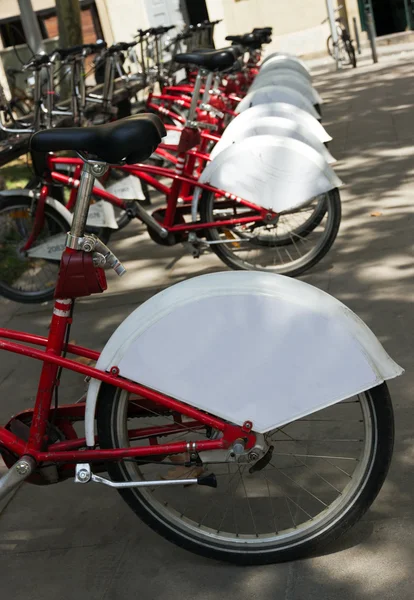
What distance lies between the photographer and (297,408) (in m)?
2.98

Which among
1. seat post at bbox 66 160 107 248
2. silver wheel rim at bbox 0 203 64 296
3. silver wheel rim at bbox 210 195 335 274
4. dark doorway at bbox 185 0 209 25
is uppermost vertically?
seat post at bbox 66 160 107 248

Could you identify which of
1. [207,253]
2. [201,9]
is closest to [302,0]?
[201,9]

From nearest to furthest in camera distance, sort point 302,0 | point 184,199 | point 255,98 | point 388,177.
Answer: point 184,199, point 255,98, point 388,177, point 302,0

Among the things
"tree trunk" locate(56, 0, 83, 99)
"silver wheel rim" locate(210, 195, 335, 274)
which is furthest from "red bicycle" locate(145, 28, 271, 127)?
"tree trunk" locate(56, 0, 83, 99)

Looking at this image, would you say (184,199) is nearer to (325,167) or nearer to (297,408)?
(325,167)

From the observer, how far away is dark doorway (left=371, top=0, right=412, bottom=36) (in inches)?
892

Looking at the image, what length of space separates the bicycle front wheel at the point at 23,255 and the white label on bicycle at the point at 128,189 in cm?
49

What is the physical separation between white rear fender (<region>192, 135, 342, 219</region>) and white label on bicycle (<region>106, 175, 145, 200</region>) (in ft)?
3.03

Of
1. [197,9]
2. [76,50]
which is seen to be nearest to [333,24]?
[197,9]

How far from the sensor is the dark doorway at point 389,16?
22.7 m

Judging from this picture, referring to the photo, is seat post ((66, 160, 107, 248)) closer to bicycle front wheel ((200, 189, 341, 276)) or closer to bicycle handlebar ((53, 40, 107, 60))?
bicycle front wheel ((200, 189, 341, 276))

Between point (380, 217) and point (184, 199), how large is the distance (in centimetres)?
152

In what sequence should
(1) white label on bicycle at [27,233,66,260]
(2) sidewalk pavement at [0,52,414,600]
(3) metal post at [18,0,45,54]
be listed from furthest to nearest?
1. (3) metal post at [18,0,45,54]
2. (1) white label on bicycle at [27,233,66,260]
3. (2) sidewalk pavement at [0,52,414,600]

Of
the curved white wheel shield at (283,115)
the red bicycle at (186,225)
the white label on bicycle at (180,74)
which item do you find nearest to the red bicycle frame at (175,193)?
the red bicycle at (186,225)
